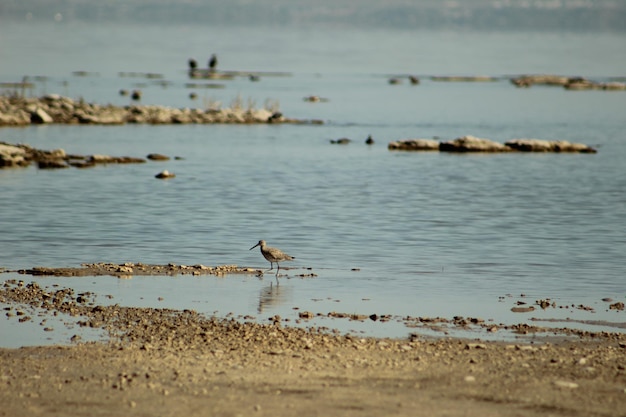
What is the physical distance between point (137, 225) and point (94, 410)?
Result: 21.1 meters

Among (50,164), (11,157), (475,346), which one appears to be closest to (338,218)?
(50,164)

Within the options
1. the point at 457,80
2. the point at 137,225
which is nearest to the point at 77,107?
the point at 137,225

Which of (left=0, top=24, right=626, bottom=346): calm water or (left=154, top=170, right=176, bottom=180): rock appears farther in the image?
(left=154, top=170, right=176, bottom=180): rock

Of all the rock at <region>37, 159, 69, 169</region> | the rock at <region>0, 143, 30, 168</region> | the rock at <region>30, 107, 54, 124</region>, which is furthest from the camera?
the rock at <region>30, 107, 54, 124</region>

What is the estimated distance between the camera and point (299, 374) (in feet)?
51.0

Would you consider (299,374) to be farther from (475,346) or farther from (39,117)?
(39,117)

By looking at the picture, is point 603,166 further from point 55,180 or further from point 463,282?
point 463,282

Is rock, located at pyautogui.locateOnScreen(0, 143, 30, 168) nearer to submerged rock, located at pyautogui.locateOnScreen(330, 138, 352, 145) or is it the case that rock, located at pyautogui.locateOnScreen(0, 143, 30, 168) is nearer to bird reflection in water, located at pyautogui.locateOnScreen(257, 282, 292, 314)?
submerged rock, located at pyautogui.locateOnScreen(330, 138, 352, 145)

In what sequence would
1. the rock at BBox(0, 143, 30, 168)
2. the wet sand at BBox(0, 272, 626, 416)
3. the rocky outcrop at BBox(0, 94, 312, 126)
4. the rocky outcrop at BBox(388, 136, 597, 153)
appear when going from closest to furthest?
the wet sand at BBox(0, 272, 626, 416) → the rock at BBox(0, 143, 30, 168) → the rocky outcrop at BBox(388, 136, 597, 153) → the rocky outcrop at BBox(0, 94, 312, 126)

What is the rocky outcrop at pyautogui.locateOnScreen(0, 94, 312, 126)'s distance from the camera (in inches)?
2825

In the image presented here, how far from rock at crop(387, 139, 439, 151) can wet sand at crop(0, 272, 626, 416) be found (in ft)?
147

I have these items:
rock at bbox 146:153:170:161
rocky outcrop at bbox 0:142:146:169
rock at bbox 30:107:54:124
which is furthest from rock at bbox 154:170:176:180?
rock at bbox 30:107:54:124

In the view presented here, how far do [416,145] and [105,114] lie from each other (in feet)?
80.3

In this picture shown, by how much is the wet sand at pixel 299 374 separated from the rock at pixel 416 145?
147 feet
